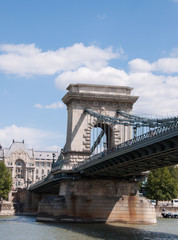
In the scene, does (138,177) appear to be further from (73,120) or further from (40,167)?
(40,167)

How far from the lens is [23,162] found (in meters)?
170

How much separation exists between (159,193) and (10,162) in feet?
275

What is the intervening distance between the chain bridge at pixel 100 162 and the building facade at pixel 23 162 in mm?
100590

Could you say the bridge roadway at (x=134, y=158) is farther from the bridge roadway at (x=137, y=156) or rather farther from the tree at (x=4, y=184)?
the tree at (x=4, y=184)

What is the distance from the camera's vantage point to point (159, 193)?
9544 centimetres

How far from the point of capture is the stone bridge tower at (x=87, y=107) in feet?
208

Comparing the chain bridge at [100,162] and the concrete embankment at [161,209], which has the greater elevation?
the chain bridge at [100,162]

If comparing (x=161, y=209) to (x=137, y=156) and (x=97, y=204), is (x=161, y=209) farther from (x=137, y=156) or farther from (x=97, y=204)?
(x=137, y=156)

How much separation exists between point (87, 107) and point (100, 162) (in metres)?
15.4

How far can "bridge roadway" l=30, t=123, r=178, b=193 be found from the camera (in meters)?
37.6

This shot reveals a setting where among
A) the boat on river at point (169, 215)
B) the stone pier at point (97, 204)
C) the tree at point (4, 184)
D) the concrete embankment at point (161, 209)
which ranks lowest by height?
the boat on river at point (169, 215)

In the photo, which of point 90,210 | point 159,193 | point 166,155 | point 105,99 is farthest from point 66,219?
point 159,193

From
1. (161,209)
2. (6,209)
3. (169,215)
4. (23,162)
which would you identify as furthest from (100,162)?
(23,162)

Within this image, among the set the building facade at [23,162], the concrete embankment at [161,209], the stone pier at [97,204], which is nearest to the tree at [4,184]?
the concrete embankment at [161,209]
